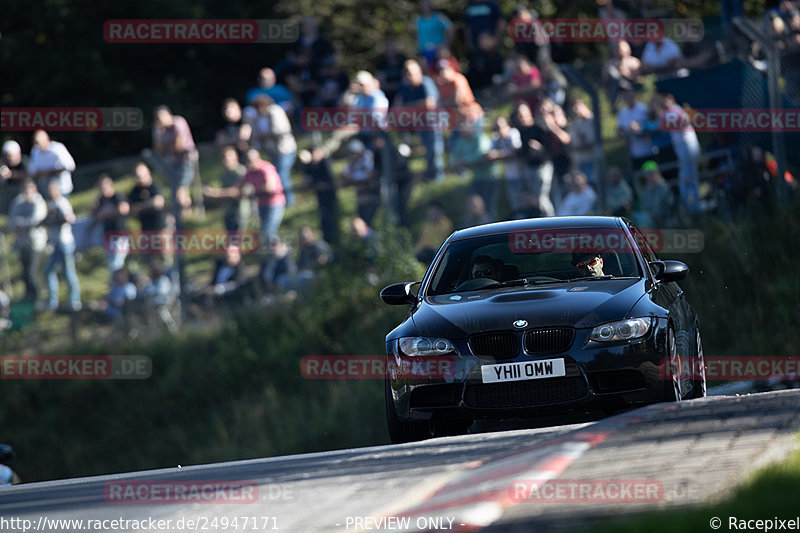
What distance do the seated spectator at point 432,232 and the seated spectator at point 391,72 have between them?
2.89 m

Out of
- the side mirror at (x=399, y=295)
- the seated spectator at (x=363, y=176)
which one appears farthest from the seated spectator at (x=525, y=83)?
the side mirror at (x=399, y=295)

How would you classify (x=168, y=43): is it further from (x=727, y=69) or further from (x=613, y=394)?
(x=613, y=394)

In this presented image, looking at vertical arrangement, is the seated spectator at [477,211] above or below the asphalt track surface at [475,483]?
above

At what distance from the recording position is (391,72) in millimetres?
21750

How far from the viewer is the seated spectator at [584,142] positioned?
58.0 ft

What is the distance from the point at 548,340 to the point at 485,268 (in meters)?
1.47

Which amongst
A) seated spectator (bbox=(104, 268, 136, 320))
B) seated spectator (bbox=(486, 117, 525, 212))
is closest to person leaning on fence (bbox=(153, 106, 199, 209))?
seated spectator (bbox=(104, 268, 136, 320))

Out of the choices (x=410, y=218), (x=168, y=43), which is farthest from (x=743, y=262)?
(x=168, y=43)

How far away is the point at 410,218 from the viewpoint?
1914 centimetres

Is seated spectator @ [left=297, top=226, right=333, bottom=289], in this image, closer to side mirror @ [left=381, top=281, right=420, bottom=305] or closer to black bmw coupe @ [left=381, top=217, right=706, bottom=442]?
side mirror @ [left=381, top=281, right=420, bottom=305]

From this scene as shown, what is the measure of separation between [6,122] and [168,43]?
6.11 m

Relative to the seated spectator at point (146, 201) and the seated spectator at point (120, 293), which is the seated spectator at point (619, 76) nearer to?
the seated spectator at point (146, 201)

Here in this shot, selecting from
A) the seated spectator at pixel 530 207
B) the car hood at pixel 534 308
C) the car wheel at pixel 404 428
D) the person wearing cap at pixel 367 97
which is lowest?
the car wheel at pixel 404 428

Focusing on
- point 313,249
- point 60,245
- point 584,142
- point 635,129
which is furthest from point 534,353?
point 60,245
